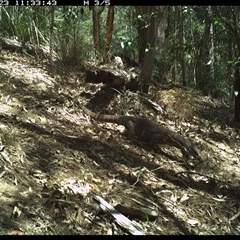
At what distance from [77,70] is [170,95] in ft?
5.63

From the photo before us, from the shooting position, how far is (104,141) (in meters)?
4.23

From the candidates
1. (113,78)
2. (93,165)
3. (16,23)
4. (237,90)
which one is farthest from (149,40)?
(93,165)

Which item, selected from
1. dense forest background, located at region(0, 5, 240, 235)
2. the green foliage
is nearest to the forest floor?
dense forest background, located at region(0, 5, 240, 235)

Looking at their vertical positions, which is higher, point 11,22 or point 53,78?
point 11,22

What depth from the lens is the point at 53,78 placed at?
564 centimetres

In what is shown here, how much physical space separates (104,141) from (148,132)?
831mm

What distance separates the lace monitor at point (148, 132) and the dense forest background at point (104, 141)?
0.9 inches

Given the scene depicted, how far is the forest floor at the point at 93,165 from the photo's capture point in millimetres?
2658

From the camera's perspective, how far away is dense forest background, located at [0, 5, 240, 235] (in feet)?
8.98

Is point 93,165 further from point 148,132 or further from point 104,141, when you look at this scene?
point 148,132

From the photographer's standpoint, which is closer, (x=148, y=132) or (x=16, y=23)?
(x=148, y=132)

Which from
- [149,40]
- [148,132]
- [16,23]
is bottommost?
[148,132]

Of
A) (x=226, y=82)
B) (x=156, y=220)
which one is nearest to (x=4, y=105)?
(x=156, y=220)

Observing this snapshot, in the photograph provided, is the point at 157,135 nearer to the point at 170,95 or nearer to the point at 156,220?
the point at 170,95
